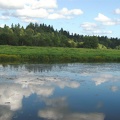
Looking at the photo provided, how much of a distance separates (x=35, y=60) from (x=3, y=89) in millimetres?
27155

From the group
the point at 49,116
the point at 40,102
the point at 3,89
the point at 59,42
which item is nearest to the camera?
the point at 49,116

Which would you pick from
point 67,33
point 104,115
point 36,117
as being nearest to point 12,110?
point 36,117

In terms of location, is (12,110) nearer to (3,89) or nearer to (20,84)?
(3,89)

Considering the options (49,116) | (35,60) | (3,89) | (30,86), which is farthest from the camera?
(35,60)

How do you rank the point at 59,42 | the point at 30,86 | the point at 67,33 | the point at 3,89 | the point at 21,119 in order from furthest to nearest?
the point at 67,33 → the point at 59,42 → the point at 30,86 → the point at 3,89 → the point at 21,119

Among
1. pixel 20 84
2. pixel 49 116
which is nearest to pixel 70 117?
pixel 49 116

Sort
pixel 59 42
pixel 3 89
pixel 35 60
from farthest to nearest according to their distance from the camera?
pixel 59 42, pixel 35 60, pixel 3 89

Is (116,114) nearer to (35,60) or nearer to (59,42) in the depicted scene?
(35,60)

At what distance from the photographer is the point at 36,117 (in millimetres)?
12359

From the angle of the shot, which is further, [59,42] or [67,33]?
[67,33]

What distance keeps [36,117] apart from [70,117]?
4.87 feet

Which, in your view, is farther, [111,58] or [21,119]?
[111,58]

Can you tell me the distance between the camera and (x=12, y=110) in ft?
44.1

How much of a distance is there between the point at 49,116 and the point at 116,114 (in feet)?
10.1
